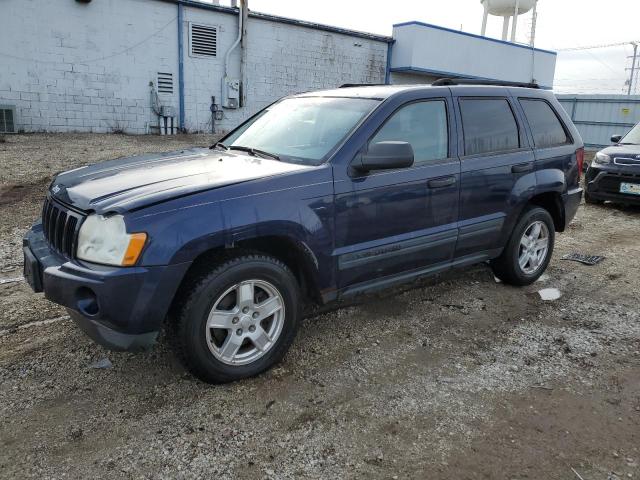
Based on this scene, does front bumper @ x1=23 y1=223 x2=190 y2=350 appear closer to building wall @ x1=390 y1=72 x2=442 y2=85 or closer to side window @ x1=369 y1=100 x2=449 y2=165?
side window @ x1=369 y1=100 x2=449 y2=165

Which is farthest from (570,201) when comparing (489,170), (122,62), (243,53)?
(243,53)

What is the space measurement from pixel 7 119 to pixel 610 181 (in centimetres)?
1364

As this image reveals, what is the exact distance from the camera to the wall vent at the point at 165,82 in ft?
51.8

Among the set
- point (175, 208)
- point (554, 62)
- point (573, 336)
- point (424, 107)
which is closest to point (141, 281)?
point (175, 208)

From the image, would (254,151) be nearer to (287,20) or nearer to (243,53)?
(243,53)

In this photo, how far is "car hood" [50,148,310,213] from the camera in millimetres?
2854

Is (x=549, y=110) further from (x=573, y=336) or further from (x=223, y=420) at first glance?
(x=223, y=420)

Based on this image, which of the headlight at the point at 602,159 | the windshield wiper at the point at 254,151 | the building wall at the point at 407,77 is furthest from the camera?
the building wall at the point at 407,77

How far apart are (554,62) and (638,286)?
25.5m

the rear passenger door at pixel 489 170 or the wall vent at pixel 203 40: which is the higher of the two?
the wall vent at pixel 203 40

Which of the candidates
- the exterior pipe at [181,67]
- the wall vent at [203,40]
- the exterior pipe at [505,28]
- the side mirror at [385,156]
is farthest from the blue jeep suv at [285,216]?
the exterior pipe at [505,28]

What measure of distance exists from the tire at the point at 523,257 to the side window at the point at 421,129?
1259 millimetres

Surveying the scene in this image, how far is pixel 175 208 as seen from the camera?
2785mm

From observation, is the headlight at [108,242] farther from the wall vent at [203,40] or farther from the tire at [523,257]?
the wall vent at [203,40]
